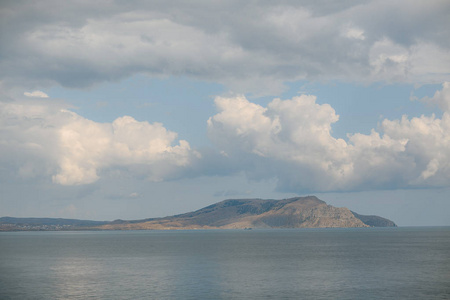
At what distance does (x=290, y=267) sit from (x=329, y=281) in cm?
3011

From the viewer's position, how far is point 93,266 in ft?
474

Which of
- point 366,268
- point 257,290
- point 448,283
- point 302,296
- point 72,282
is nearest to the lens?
point 302,296

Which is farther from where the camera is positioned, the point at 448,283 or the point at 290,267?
the point at 290,267

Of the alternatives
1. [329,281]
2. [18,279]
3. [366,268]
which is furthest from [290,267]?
[18,279]

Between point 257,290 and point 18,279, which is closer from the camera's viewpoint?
point 257,290

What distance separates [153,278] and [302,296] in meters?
40.9

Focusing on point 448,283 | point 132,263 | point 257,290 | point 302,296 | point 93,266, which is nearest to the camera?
point 302,296

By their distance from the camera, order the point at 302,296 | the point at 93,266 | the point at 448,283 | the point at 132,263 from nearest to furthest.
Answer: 1. the point at 302,296
2. the point at 448,283
3. the point at 93,266
4. the point at 132,263

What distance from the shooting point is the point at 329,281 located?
106 metres

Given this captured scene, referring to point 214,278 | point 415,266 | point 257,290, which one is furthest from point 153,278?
point 415,266

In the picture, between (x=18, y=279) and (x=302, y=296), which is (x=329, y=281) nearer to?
(x=302, y=296)

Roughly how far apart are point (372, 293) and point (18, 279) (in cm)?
8051

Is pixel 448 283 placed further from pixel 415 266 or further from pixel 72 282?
pixel 72 282

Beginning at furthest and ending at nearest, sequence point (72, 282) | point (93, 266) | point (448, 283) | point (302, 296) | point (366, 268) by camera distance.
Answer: point (93, 266) < point (366, 268) < point (72, 282) < point (448, 283) < point (302, 296)
